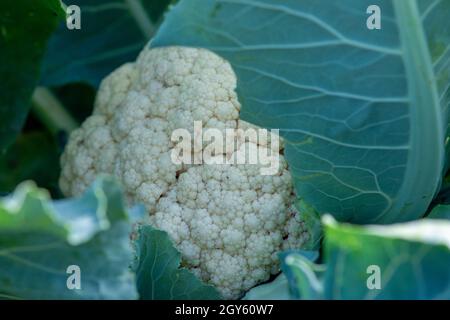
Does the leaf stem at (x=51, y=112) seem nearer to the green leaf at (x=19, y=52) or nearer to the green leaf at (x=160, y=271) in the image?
the green leaf at (x=19, y=52)

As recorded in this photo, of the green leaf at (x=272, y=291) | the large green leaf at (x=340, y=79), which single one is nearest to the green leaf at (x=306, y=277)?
the green leaf at (x=272, y=291)

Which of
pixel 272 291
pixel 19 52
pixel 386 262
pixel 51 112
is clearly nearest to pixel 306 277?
pixel 386 262

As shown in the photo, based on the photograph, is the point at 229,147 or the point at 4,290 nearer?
the point at 4,290

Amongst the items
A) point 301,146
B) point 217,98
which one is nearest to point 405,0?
point 301,146

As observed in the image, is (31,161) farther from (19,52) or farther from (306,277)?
(306,277)
